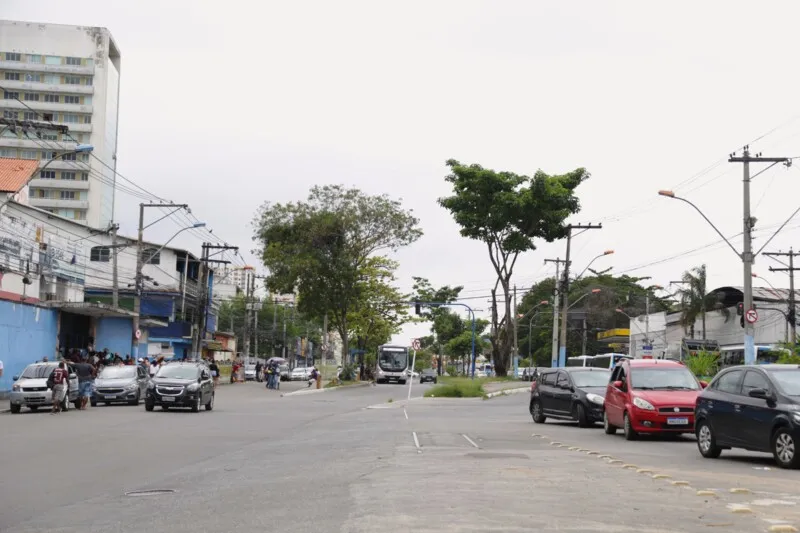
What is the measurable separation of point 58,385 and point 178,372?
3.75 metres

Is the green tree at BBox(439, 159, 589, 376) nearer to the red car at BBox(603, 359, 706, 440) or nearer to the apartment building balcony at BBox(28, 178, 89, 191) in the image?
the red car at BBox(603, 359, 706, 440)

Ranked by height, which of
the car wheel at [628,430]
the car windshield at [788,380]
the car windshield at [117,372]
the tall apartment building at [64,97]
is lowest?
the car wheel at [628,430]

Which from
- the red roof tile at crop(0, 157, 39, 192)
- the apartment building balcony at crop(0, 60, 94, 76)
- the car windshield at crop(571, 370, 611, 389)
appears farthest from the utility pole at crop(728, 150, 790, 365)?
the apartment building balcony at crop(0, 60, 94, 76)

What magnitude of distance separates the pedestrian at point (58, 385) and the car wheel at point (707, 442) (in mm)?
20892

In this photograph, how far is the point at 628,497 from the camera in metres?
10.3

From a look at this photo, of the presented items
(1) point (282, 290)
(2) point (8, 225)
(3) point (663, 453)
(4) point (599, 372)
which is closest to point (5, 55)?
(1) point (282, 290)

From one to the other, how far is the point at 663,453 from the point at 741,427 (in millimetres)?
2267

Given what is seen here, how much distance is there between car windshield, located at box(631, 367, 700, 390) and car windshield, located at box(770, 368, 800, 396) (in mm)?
5543

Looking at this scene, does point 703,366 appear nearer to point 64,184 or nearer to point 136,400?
point 136,400

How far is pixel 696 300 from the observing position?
2854 inches

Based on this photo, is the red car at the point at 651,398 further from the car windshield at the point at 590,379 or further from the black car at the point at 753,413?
the car windshield at the point at 590,379

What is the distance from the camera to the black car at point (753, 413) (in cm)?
1410

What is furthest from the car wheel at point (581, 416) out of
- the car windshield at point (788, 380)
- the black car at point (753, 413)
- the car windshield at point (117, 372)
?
the car windshield at point (117, 372)

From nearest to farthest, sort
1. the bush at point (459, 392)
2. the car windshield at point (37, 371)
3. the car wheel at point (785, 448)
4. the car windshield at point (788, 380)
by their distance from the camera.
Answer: the car wheel at point (785, 448), the car windshield at point (788, 380), the car windshield at point (37, 371), the bush at point (459, 392)
